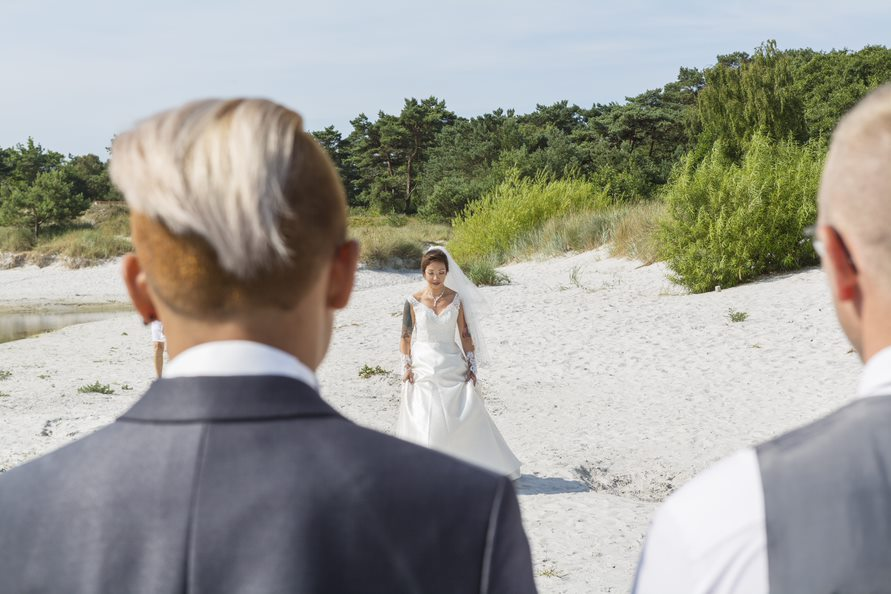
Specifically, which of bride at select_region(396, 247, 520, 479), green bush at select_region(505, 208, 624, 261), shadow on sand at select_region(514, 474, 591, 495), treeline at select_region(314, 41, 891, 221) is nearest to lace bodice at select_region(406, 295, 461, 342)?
bride at select_region(396, 247, 520, 479)

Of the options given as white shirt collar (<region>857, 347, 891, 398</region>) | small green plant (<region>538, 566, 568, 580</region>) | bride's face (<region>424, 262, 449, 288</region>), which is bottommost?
small green plant (<region>538, 566, 568, 580</region>)

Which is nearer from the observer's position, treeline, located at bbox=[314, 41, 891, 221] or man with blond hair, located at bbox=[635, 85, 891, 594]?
man with blond hair, located at bbox=[635, 85, 891, 594]

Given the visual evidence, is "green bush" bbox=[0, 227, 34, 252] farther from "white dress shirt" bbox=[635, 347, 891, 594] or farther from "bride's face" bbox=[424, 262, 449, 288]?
"white dress shirt" bbox=[635, 347, 891, 594]

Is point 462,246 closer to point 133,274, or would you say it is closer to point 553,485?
point 553,485

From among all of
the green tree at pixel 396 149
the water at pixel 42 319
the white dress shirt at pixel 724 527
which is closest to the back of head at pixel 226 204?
the white dress shirt at pixel 724 527

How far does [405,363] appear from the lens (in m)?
8.40

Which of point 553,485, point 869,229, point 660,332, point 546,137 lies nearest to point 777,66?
point 546,137

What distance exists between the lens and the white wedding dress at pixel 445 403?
27.1ft

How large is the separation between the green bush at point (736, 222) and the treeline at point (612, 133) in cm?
1281

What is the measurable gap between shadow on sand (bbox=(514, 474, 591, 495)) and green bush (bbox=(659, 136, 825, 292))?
12.5m

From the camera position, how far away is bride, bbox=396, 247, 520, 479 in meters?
8.27

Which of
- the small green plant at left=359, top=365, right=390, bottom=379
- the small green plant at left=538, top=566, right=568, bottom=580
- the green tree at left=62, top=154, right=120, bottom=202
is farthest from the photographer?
the green tree at left=62, top=154, right=120, bottom=202

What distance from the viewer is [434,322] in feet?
27.7

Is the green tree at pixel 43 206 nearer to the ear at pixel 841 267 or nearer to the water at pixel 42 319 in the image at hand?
the water at pixel 42 319
